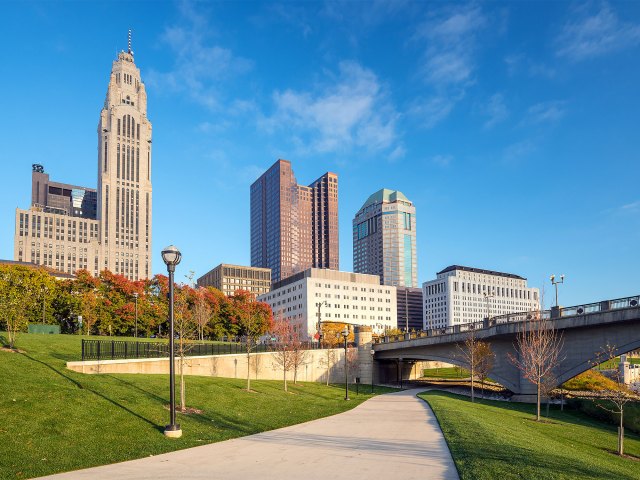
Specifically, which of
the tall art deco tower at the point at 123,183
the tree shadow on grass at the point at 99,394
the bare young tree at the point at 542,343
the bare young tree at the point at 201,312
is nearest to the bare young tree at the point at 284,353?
the bare young tree at the point at 201,312

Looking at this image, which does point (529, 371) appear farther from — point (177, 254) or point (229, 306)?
point (229, 306)

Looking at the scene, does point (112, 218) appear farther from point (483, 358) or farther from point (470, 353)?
point (483, 358)

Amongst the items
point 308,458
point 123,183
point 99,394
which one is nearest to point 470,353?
Result: point 99,394

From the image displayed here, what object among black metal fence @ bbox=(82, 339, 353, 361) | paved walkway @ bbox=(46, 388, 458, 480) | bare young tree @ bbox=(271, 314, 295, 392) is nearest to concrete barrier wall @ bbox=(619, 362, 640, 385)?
bare young tree @ bbox=(271, 314, 295, 392)

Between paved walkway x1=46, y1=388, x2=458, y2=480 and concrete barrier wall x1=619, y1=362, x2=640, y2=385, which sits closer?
paved walkway x1=46, y1=388, x2=458, y2=480

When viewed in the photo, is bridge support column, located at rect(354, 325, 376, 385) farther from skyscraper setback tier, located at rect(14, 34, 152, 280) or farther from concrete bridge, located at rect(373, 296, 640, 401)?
skyscraper setback tier, located at rect(14, 34, 152, 280)

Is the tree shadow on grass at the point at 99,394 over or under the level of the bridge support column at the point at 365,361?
over

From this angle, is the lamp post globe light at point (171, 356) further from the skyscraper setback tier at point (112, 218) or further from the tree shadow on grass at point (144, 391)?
the skyscraper setback tier at point (112, 218)

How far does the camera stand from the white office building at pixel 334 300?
15375 cm

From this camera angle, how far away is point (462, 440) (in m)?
16.9

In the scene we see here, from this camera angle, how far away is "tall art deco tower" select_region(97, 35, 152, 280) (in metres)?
189

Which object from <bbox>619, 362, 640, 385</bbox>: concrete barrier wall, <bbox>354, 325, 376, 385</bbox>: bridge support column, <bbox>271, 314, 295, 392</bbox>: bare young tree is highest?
<bbox>271, 314, 295, 392</bbox>: bare young tree

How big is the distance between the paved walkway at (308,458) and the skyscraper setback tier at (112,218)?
187 meters

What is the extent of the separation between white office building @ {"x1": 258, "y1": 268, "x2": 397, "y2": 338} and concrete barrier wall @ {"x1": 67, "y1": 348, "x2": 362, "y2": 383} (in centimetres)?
8127
